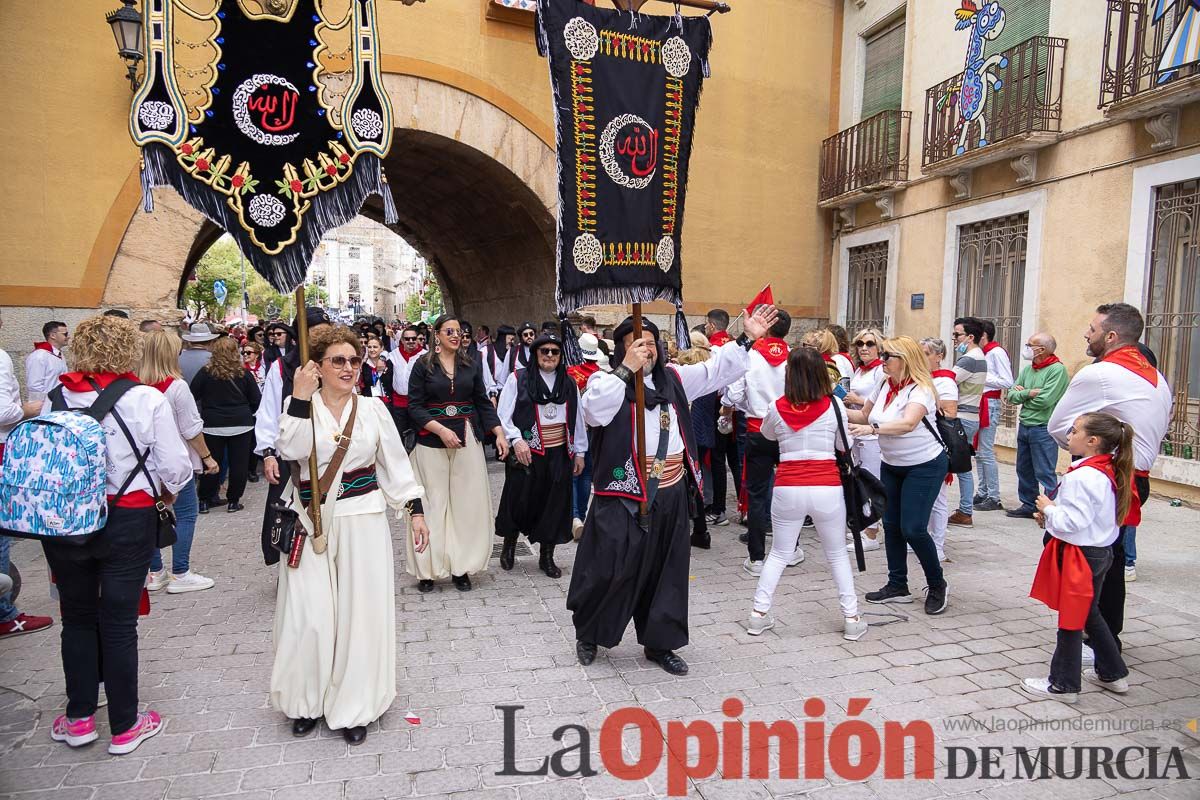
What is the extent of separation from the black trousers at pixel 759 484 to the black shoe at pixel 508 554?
6.24ft

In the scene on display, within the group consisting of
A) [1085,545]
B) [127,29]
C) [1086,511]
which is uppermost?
[127,29]

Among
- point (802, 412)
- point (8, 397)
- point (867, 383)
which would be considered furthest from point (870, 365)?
point (8, 397)

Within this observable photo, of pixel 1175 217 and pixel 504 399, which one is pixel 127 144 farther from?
pixel 1175 217

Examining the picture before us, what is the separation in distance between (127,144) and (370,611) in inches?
344

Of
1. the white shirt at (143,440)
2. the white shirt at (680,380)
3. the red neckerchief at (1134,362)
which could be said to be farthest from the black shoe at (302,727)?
the red neckerchief at (1134,362)

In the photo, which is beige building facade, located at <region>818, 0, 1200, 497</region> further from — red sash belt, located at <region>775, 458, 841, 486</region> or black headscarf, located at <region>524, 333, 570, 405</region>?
black headscarf, located at <region>524, 333, 570, 405</region>

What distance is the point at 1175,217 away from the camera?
27.0 ft

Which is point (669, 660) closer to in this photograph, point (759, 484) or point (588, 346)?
point (588, 346)

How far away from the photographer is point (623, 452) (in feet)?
13.6

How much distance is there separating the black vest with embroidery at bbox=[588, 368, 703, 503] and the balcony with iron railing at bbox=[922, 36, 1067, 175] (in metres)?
7.91

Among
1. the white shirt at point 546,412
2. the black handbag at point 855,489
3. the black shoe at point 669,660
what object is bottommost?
the black shoe at point 669,660

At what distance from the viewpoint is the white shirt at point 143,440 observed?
3385 mm

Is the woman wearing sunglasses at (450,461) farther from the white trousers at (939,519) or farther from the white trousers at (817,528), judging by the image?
the white trousers at (939,519)

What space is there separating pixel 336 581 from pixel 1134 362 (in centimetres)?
445
